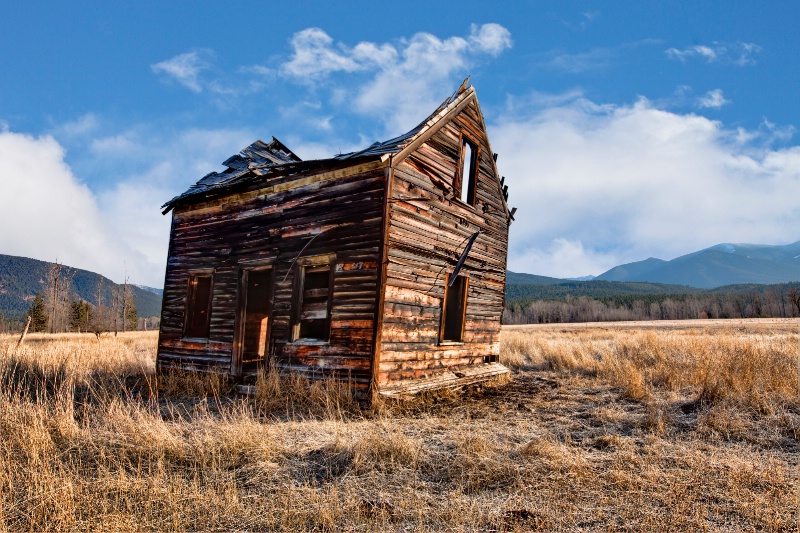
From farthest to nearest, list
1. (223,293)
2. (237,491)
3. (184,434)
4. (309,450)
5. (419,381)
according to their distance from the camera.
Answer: (223,293)
(419,381)
(184,434)
(309,450)
(237,491)

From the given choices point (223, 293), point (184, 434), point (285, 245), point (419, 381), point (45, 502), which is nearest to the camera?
point (45, 502)

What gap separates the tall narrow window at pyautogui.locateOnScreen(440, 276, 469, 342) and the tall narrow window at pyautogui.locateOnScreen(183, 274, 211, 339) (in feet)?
20.7

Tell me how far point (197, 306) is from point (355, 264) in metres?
6.03

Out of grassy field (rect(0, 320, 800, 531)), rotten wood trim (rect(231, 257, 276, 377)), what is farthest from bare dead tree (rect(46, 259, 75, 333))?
grassy field (rect(0, 320, 800, 531))

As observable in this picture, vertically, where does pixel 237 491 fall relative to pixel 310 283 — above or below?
below

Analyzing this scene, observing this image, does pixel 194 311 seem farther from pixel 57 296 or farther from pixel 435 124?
pixel 57 296

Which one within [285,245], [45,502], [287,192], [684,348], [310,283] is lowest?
[45,502]

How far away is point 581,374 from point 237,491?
10479 millimetres

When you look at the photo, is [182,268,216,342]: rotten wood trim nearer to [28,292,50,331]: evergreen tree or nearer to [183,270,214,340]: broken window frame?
[183,270,214,340]: broken window frame

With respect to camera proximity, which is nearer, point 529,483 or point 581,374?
point 529,483

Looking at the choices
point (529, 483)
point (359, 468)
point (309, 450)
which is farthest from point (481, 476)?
point (309, 450)

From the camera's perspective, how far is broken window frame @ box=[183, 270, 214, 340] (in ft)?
42.2

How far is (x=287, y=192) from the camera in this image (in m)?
11.0

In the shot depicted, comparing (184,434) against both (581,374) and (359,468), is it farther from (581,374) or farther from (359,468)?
(581,374)
